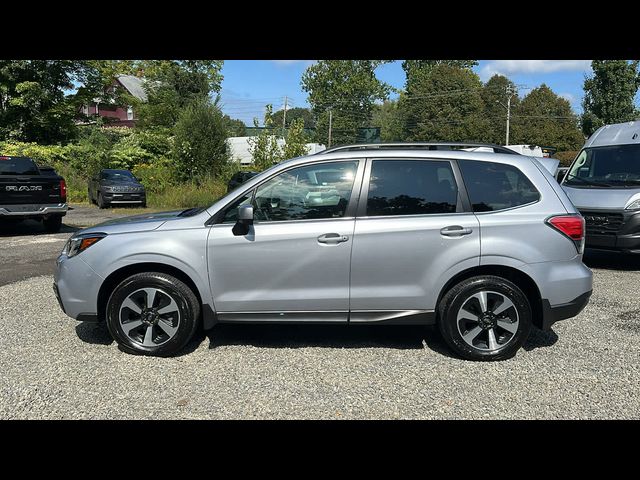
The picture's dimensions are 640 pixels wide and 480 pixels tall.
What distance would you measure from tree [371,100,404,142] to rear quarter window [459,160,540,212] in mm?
68033

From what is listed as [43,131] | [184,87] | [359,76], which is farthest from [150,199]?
[359,76]

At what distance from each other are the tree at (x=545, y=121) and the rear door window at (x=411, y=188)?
2405 inches

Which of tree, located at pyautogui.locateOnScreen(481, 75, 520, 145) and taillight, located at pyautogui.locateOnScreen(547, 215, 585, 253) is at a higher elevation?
tree, located at pyautogui.locateOnScreen(481, 75, 520, 145)

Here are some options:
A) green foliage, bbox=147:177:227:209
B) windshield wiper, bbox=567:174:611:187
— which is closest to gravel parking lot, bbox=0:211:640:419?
windshield wiper, bbox=567:174:611:187

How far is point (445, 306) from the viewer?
4371mm

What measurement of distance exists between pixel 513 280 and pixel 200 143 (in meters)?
19.2

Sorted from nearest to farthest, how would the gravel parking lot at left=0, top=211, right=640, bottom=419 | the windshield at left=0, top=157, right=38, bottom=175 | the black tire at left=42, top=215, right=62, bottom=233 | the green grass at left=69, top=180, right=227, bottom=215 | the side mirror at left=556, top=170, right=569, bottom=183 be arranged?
the gravel parking lot at left=0, top=211, right=640, bottom=419
the side mirror at left=556, top=170, right=569, bottom=183
the windshield at left=0, top=157, right=38, bottom=175
the black tire at left=42, top=215, right=62, bottom=233
the green grass at left=69, top=180, right=227, bottom=215

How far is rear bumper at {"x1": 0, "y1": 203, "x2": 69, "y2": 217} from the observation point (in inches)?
448

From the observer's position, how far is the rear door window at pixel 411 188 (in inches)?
174

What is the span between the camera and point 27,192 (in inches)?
456

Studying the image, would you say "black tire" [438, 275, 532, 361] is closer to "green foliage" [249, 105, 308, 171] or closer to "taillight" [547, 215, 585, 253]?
"taillight" [547, 215, 585, 253]
